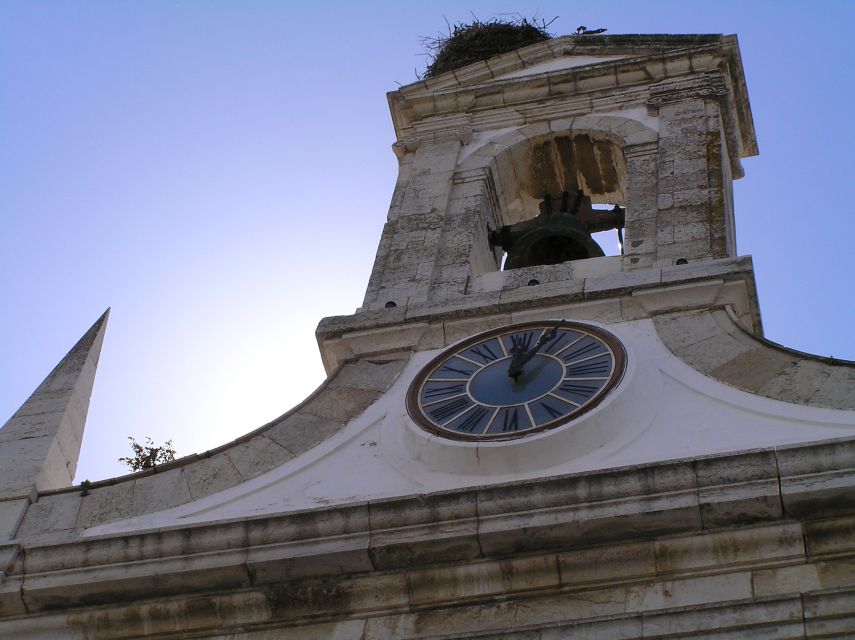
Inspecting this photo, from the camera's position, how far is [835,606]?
7.62 meters

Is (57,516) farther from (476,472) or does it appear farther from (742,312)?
(742,312)

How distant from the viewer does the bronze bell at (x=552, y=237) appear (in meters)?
12.8

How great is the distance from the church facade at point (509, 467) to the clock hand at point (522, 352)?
0.04m

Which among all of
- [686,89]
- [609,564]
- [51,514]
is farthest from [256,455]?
[686,89]

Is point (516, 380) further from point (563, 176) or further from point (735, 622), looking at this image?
point (563, 176)

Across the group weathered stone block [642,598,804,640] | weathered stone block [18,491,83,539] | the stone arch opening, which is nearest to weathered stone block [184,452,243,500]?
weathered stone block [18,491,83,539]

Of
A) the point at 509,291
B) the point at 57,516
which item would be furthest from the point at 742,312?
the point at 57,516

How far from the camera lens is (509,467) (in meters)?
Result: 9.27

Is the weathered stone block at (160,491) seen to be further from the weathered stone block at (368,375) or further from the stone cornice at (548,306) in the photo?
the stone cornice at (548,306)

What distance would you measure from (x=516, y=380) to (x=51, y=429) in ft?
9.67

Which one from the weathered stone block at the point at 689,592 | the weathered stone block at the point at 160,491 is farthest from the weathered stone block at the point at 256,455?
the weathered stone block at the point at 689,592

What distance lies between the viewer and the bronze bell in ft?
42.0

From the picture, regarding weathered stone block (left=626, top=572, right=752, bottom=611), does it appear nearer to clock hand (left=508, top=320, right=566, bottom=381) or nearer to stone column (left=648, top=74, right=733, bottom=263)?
clock hand (left=508, top=320, right=566, bottom=381)

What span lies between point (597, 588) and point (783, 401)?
194 centimetres
